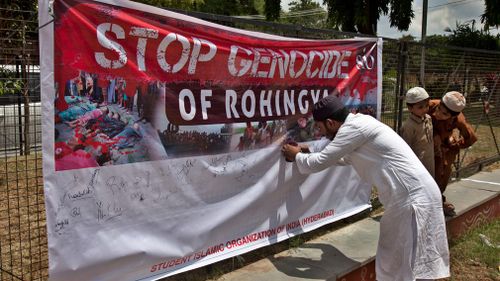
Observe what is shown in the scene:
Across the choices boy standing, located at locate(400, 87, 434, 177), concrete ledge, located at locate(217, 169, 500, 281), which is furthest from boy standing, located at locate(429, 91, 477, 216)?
concrete ledge, located at locate(217, 169, 500, 281)

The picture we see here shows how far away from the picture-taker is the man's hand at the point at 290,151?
3856 millimetres

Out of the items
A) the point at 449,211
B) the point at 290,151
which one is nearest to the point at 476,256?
the point at 449,211

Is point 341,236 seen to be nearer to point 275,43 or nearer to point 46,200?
point 275,43

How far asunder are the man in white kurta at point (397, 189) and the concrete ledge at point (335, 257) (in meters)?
0.62

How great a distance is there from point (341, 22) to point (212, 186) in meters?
17.7

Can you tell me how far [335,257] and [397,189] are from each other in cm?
120

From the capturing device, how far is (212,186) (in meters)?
3.44

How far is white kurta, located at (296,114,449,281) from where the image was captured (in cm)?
317

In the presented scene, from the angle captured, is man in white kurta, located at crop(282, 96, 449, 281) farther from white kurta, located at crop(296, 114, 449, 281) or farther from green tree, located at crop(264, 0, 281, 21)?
green tree, located at crop(264, 0, 281, 21)

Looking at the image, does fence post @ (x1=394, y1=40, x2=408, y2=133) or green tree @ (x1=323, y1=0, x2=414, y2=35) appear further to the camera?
green tree @ (x1=323, y1=0, x2=414, y2=35)

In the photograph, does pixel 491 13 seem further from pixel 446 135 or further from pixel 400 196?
pixel 400 196

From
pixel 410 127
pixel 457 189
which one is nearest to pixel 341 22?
pixel 457 189

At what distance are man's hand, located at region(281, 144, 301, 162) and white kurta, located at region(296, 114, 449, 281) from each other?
20.2 inches

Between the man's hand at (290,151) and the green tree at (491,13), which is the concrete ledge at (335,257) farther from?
the green tree at (491,13)
